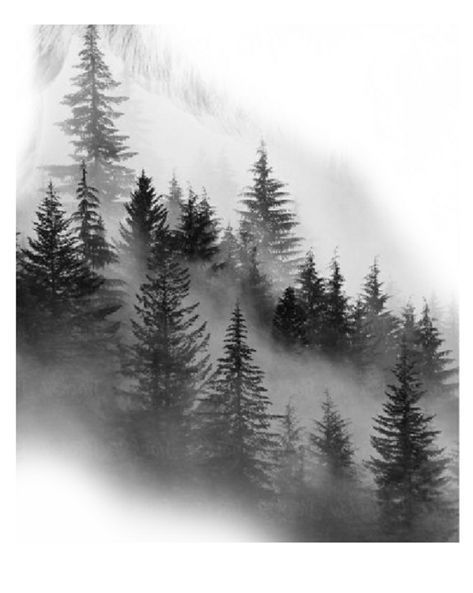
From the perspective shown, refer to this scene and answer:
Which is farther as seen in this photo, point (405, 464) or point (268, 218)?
point (268, 218)

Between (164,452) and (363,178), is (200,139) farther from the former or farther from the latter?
(164,452)

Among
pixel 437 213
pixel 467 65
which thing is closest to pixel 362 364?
pixel 437 213

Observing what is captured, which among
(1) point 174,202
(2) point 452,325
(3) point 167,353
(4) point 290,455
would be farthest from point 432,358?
(1) point 174,202

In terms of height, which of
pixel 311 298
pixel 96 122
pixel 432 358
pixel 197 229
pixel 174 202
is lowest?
pixel 432 358

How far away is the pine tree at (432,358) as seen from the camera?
149 inches

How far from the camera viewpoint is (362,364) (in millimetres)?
3771

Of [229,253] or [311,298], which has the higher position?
[229,253]

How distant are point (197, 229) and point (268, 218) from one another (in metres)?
0.37

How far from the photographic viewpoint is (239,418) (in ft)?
12.3

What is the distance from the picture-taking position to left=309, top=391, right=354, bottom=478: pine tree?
3.74 meters

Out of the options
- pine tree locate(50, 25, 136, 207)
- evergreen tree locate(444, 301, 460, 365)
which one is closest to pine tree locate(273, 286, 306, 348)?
evergreen tree locate(444, 301, 460, 365)

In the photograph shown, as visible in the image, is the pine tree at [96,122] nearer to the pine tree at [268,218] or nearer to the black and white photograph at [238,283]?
the black and white photograph at [238,283]

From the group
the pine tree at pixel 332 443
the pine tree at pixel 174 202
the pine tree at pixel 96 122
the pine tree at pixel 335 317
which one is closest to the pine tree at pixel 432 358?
the pine tree at pixel 335 317

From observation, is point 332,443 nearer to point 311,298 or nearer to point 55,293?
point 311,298
